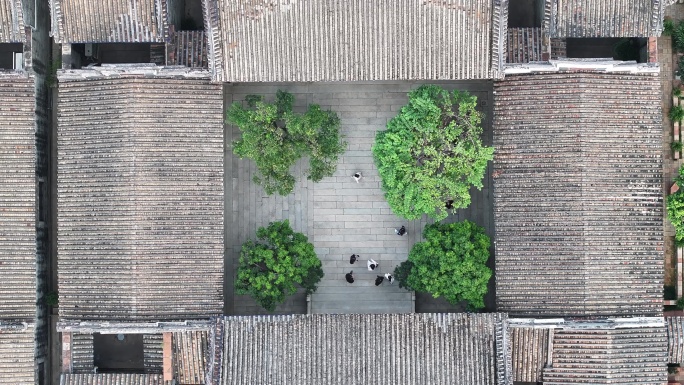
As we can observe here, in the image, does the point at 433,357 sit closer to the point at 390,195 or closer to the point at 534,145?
the point at 390,195

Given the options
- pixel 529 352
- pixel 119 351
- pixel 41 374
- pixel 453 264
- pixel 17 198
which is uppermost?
pixel 17 198

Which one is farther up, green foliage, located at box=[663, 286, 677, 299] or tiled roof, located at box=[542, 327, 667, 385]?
green foliage, located at box=[663, 286, 677, 299]

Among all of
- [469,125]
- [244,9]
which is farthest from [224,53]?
[469,125]

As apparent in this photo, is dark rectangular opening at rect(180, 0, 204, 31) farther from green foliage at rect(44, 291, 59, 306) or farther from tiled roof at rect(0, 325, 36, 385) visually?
tiled roof at rect(0, 325, 36, 385)

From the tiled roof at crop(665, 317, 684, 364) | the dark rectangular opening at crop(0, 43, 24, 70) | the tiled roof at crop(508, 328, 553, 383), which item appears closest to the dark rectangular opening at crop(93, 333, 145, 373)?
the dark rectangular opening at crop(0, 43, 24, 70)

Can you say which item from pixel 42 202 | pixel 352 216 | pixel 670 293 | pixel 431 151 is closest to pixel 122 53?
pixel 42 202

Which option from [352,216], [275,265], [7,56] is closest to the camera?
[275,265]

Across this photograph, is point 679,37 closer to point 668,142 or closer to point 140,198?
point 668,142
